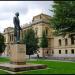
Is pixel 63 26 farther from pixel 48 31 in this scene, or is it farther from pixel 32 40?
pixel 48 31

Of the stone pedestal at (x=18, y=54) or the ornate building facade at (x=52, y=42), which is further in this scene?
the ornate building facade at (x=52, y=42)

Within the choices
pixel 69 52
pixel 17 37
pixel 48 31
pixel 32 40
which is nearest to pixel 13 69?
pixel 17 37

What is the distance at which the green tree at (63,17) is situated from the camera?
35688mm

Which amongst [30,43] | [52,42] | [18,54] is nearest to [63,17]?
[18,54]

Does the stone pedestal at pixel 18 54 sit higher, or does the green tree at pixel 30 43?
the green tree at pixel 30 43

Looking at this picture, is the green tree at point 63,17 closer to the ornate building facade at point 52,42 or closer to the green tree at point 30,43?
the green tree at point 30,43

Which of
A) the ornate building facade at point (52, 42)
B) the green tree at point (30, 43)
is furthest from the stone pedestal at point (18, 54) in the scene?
the ornate building facade at point (52, 42)

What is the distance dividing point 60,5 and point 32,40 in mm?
25080

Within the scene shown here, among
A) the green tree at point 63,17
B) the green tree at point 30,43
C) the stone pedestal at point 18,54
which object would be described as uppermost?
the green tree at point 63,17

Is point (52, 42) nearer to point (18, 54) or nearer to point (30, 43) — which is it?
point (30, 43)

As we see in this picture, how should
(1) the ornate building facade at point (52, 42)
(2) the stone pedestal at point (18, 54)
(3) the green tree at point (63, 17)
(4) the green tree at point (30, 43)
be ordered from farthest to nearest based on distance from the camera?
(1) the ornate building facade at point (52, 42), (4) the green tree at point (30, 43), (3) the green tree at point (63, 17), (2) the stone pedestal at point (18, 54)

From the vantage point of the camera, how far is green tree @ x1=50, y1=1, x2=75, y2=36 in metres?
35.7

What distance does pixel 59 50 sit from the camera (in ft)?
245

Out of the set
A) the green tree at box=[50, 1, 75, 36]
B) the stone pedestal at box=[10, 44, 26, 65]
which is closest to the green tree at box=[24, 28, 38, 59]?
the green tree at box=[50, 1, 75, 36]
